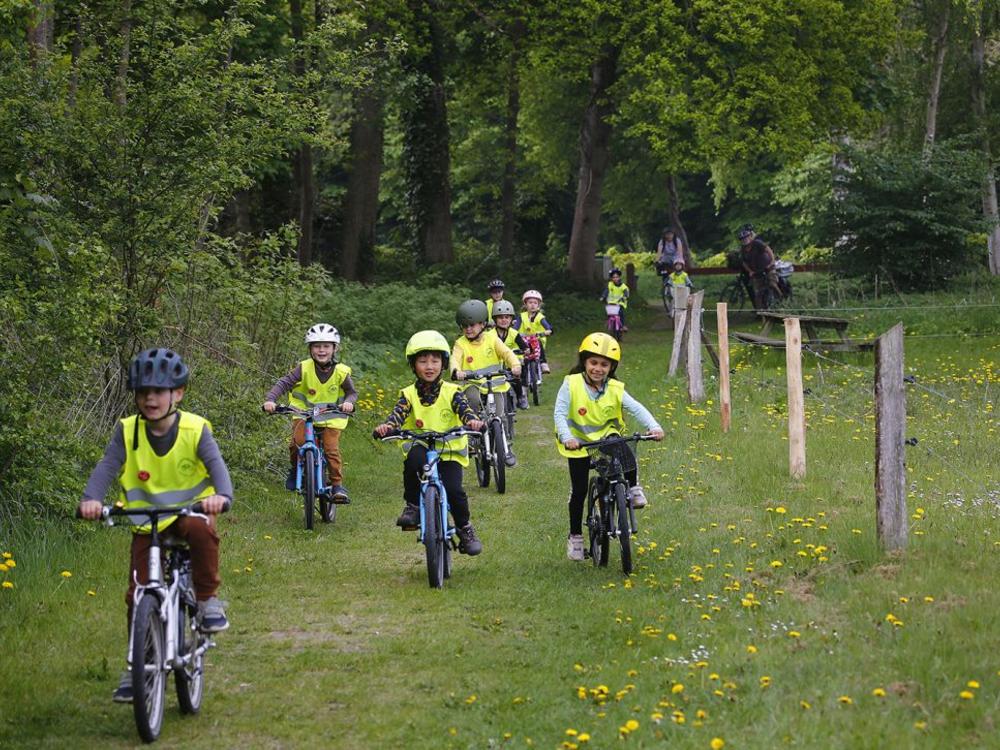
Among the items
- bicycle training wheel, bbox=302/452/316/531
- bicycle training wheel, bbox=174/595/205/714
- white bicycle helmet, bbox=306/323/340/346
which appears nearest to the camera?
bicycle training wheel, bbox=174/595/205/714

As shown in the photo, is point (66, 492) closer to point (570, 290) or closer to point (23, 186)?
point (23, 186)

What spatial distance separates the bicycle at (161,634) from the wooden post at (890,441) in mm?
4657

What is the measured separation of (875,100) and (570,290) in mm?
9246

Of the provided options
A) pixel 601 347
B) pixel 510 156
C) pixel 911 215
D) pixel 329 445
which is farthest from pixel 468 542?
pixel 510 156

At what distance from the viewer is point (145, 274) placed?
45.7 feet

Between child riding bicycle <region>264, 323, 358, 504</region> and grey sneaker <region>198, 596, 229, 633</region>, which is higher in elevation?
child riding bicycle <region>264, 323, 358, 504</region>

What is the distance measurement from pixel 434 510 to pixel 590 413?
4.53 ft

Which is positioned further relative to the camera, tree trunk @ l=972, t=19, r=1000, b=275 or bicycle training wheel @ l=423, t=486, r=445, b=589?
tree trunk @ l=972, t=19, r=1000, b=275

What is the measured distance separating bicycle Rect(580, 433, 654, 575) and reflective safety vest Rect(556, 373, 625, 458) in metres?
0.13

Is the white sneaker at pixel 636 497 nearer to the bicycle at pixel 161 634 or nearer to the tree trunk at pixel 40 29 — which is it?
the bicycle at pixel 161 634

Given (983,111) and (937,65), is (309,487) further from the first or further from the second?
(983,111)

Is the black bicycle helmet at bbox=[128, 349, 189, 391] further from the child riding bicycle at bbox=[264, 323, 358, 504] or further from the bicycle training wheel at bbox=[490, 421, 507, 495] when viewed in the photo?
the bicycle training wheel at bbox=[490, 421, 507, 495]

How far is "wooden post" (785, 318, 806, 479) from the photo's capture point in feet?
47.2

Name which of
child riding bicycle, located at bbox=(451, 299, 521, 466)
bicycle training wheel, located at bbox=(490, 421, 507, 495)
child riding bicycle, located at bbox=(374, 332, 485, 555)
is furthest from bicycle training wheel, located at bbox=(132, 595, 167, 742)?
child riding bicycle, located at bbox=(451, 299, 521, 466)
